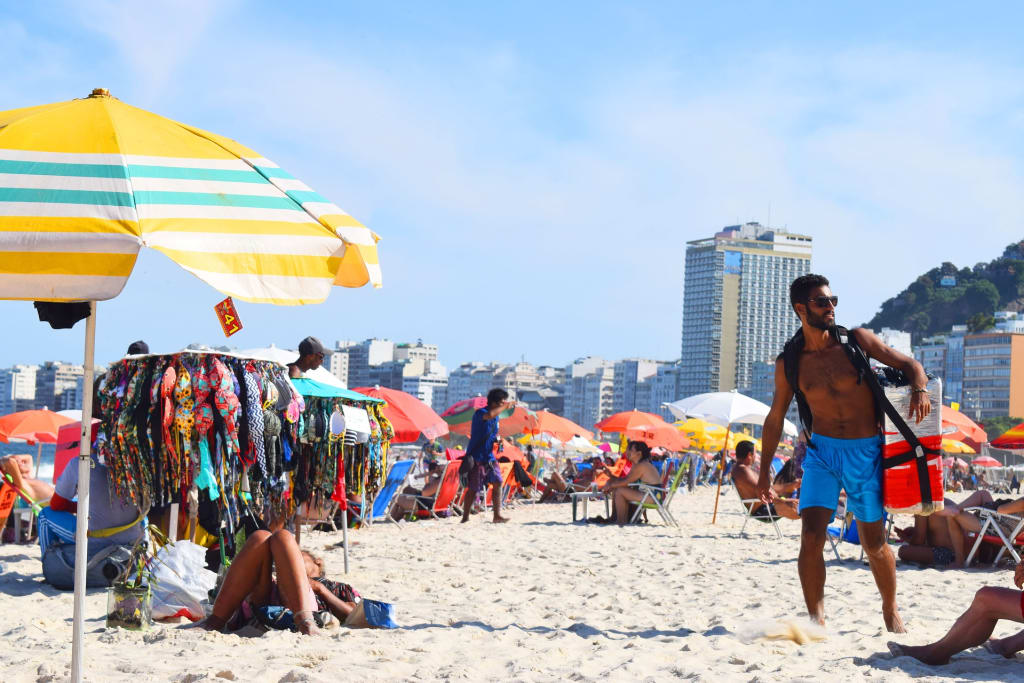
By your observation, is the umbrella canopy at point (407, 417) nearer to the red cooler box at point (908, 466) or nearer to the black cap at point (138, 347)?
the black cap at point (138, 347)

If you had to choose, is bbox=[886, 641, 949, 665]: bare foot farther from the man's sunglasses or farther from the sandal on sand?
the sandal on sand

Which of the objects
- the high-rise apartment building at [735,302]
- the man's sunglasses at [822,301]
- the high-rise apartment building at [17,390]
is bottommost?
the high-rise apartment building at [17,390]

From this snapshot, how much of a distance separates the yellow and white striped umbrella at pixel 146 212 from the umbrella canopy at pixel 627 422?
15.7 meters

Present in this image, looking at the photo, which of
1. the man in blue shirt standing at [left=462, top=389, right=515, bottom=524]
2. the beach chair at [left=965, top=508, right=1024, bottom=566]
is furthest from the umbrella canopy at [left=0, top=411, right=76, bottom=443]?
the beach chair at [left=965, top=508, right=1024, bottom=566]

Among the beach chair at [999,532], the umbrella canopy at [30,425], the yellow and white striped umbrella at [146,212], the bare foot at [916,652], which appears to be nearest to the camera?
the yellow and white striped umbrella at [146,212]

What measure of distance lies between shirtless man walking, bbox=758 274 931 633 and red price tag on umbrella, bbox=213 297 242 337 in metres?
2.27

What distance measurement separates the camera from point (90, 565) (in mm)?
5605

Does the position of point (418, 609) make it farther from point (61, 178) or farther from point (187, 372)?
point (61, 178)

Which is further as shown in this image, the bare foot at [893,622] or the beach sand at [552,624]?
the bare foot at [893,622]

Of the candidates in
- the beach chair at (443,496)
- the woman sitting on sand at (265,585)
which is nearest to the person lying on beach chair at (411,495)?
the beach chair at (443,496)

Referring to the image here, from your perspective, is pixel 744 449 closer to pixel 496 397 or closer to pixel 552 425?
pixel 496 397

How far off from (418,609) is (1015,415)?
126063mm

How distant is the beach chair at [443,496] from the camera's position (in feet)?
38.7

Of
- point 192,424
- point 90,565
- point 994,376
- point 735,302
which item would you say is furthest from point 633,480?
point 735,302
